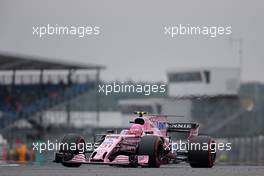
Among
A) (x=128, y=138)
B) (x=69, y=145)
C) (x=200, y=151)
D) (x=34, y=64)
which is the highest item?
(x=34, y=64)

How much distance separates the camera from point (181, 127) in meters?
19.3

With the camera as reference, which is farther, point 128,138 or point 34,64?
point 34,64

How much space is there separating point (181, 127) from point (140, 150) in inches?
80.9

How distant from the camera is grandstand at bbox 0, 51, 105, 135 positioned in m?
24.8

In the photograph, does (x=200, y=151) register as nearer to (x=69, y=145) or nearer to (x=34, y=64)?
(x=69, y=145)

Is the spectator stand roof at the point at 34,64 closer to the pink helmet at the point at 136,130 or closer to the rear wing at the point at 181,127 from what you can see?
the rear wing at the point at 181,127

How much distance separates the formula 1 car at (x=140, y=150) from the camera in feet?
57.7

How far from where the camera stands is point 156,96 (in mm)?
20984

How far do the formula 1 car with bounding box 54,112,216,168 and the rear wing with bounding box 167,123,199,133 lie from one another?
0.58 ft

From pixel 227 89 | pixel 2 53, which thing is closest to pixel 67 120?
pixel 2 53

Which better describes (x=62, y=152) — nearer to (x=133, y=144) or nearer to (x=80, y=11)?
(x=133, y=144)

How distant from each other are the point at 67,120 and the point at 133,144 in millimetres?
7941

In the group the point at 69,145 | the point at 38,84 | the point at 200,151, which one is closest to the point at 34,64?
the point at 38,84

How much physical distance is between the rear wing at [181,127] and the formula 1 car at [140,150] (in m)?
0.18
